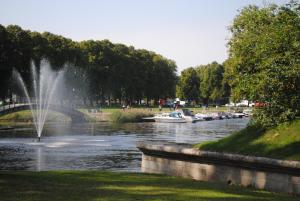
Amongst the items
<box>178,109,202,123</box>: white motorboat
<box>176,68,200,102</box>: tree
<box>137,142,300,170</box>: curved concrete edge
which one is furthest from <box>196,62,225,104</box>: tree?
<box>137,142,300,170</box>: curved concrete edge

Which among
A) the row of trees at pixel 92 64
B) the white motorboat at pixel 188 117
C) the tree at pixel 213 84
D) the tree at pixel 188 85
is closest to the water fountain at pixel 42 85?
the row of trees at pixel 92 64

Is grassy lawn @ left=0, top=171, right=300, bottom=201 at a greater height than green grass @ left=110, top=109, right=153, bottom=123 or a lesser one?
lesser

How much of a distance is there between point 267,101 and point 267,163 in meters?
4.47

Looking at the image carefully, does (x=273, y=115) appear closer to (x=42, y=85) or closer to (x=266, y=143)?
(x=266, y=143)

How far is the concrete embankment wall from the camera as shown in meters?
17.1

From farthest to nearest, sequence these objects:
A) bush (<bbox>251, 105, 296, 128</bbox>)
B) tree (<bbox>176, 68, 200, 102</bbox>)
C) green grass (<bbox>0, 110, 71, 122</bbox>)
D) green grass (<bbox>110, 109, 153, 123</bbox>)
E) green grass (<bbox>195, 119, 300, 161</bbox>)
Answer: tree (<bbox>176, 68, 200, 102</bbox>) < green grass (<bbox>110, 109, 153, 123</bbox>) < green grass (<bbox>0, 110, 71, 122</bbox>) < bush (<bbox>251, 105, 296, 128</bbox>) < green grass (<bbox>195, 119, 300, 161</bbox>)

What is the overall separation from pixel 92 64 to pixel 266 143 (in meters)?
111

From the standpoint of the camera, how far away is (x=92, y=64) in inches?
5054

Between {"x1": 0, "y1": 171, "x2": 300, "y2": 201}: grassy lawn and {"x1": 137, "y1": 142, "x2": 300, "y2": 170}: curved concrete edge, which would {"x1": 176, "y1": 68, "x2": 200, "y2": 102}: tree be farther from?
{"x1": 0, "y1": 171, "x2": 300, "y2": 201}: grassy lawn

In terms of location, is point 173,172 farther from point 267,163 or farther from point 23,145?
point 23,145

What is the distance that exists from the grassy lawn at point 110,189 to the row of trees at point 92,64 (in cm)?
7151

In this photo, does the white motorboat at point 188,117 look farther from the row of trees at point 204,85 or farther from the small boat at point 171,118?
the row of trees at point 204,85

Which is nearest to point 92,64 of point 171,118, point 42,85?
point 42,85

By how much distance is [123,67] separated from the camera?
138 meters
